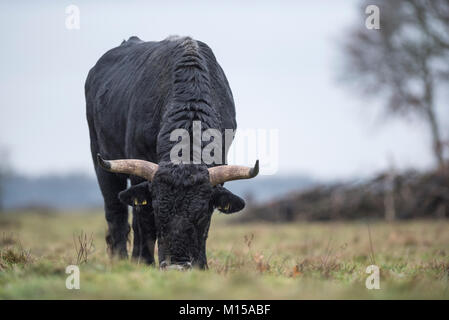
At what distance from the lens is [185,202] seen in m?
5.49

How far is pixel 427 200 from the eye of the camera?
17766mm

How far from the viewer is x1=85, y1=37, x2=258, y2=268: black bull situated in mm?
5504

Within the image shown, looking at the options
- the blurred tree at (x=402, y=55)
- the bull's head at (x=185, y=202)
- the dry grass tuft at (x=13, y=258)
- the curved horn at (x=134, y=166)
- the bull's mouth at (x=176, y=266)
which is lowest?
the bull's mouth at (x=176, y=266)

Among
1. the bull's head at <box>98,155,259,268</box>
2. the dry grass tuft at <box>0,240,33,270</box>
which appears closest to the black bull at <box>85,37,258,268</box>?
the bull's head at <box>98,155,259,268</box>

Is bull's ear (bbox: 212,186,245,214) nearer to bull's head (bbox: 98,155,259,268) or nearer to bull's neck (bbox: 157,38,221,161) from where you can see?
bull's head (bbox: 98,155,259,268)

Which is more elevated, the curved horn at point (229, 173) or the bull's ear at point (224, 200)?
the curved horn at point (229, 173)

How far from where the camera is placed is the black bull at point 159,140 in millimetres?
5504

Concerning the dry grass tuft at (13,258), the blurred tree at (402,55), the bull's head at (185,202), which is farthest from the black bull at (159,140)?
the blurred tree at (402,55)

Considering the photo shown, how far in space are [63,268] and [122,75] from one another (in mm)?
3769

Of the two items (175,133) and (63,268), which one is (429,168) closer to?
(175,133)

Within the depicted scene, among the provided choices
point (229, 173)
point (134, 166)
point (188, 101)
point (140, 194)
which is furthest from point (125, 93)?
point (229, 173)

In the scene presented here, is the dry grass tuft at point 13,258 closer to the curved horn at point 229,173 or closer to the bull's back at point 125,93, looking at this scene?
the bull's back at point 125,93

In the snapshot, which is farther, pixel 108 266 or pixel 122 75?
pixel 122 75

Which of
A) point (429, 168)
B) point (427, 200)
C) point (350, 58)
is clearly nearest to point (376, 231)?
point (427, 200)
